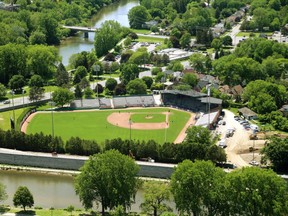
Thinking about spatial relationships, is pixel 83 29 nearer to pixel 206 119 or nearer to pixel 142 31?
pixel 142 31

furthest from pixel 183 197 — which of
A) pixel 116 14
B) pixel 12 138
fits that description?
pixel 116 14

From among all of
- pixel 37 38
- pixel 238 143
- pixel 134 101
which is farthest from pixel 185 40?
pixel 238 143

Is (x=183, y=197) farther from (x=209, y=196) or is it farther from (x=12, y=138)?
(x=12, y=138)

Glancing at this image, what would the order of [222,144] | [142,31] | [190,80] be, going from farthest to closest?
[142,31] < [190,80] < [222,144]

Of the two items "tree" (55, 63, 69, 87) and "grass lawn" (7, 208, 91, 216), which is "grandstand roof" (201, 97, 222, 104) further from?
"grass lawn" (7, 208, 91, 216)

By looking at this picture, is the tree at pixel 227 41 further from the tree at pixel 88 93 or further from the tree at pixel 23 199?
the tree at pixel 23 199

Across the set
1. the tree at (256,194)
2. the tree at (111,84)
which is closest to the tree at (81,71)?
the tree at (111,84)

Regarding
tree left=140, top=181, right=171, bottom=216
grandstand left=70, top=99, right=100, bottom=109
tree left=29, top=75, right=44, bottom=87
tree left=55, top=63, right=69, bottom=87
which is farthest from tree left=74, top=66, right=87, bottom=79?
tree left=140, top=181, right=171, bottom=216
